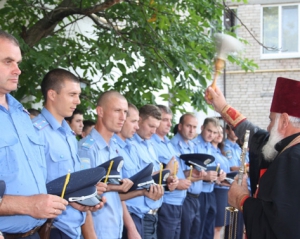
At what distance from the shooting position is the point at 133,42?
25.1 feet

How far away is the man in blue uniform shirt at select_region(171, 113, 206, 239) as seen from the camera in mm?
8188

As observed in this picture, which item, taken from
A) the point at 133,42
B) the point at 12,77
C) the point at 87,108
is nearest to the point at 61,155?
the point at 12,77

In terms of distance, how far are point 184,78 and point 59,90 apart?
3.38 metres

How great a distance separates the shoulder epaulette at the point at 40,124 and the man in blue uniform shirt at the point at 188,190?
3796 millimetres

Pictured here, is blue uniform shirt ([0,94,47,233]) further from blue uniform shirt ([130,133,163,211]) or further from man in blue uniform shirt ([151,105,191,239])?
man in blue uniform shirt ([151,105,191,239])

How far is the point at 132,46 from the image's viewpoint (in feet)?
24.8

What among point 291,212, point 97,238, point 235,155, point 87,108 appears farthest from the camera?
point 235,155

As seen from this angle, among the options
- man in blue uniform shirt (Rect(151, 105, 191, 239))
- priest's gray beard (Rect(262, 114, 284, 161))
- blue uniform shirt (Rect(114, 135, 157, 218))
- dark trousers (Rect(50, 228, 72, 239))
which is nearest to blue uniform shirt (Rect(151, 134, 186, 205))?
man in blue uniform shirt (Rect(151, 105, 191, 239))

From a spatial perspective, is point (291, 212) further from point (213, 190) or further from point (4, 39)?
point (213, 190)

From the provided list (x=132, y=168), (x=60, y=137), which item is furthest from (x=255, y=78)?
(x=60, y=137)

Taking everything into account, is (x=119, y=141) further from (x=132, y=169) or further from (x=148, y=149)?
(x=148, y=149)

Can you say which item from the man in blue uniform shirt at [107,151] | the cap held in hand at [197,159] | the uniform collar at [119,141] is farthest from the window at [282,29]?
the man in blue uniform shirt at [107,151]

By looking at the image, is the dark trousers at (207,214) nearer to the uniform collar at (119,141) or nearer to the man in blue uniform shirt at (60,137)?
the uniform collar at (119,141)

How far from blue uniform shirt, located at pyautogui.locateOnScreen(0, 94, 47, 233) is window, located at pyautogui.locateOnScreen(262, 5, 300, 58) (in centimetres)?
1538
